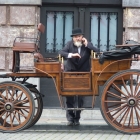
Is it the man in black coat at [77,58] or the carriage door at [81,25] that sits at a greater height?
the carriage door at [81,25]

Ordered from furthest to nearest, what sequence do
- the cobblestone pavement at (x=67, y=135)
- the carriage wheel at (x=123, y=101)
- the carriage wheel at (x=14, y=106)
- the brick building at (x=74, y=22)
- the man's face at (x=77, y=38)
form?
the brick building at (x=74, y=22) < the man's face at (x=77, y=38) < the carriage wheel at (x=14, y=106) < the carriage wheel at (x=123, y=101) < the cobblestone pavement at (x=67, y=135)

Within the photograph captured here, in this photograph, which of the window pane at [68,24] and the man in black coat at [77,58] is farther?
the window pane at [68,24]

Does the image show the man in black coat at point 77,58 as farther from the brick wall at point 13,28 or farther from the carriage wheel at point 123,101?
the brick wall at point 13,28

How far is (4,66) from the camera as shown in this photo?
40.1 feet

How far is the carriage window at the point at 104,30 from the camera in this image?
41.8 ft

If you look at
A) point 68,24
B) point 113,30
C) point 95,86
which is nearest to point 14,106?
point 95,86

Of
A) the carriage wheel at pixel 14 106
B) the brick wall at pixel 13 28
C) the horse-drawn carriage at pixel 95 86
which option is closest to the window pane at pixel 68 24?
the brick wall at pixel 13 28

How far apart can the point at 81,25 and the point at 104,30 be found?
0.54 meters

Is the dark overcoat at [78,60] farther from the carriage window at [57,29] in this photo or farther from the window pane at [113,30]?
the window pane at [113,30]

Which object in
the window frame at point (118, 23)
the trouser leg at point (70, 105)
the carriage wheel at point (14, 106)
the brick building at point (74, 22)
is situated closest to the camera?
the carriage wheel at point (14, 106)

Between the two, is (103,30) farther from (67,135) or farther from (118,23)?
(67,135)

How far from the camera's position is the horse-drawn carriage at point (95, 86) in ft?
28.7

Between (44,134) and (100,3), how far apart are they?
15.1 ft

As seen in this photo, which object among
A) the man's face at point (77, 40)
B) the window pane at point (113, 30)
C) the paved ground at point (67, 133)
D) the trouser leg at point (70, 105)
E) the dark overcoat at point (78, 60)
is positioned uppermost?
the window pane at point (113, 30)
